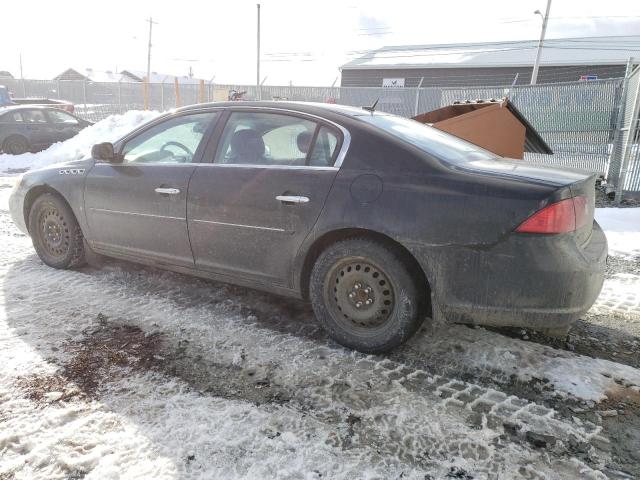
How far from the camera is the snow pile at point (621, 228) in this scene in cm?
526

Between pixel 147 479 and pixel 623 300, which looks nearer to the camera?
pixel 147 479

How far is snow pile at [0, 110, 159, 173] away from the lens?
12750 millimetres

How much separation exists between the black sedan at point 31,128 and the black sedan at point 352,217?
11970 mm

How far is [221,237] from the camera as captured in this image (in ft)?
11.1

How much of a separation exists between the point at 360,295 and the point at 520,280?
3.06ft

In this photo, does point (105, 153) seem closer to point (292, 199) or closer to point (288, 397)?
point (292, 199)

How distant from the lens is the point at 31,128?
45.8 ft

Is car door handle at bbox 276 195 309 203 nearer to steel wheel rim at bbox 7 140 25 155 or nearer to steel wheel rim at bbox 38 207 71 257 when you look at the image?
steel wheel rim at bbox 38 207 71 257

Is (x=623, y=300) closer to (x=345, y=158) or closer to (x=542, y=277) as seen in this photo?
(x=542, y=277)

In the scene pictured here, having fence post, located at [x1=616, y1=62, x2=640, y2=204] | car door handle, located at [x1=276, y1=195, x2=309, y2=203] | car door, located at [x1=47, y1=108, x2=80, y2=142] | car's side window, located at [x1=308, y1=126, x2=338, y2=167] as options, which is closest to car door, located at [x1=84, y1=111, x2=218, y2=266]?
car door handle, located at [x1=276, y1=195, x2=309, y2=203]

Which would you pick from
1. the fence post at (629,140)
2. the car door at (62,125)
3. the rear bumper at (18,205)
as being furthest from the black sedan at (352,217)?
the car door at (62,125)

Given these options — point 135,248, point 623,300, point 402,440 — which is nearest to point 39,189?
point 135,248

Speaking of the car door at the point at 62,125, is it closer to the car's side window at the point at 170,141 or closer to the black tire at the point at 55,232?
the black tire at the point at 55,232

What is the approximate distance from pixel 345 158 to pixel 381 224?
0.50 m
